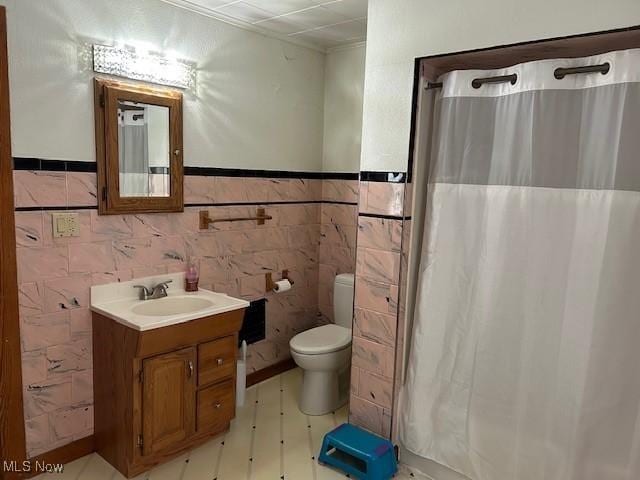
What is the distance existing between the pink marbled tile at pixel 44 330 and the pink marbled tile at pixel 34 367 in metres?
0.03

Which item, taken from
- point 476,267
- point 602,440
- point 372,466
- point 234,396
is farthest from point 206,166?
point 602,440

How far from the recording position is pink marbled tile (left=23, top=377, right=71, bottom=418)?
219cm

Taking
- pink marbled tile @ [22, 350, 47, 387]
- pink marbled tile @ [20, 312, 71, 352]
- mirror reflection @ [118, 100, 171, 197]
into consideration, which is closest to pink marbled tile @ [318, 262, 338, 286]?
mirror reflection @ [118, 100, 171, 197]

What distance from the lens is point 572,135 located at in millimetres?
1866

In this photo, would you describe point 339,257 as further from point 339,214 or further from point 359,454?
point 359,454

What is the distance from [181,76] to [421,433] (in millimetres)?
2234

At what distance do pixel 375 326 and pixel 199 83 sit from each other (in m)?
1.66

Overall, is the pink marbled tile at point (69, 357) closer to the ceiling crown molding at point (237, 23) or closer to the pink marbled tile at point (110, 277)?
the pink marbled tile at point (110, 277)

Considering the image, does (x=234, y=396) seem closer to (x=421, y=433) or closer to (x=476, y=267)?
(x=421, y=433)

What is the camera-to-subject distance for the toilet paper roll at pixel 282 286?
3223 millimetres

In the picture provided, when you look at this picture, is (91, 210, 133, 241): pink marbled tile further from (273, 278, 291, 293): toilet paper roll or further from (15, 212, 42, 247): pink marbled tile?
(273, 278, 291, 293): toilet paper roll

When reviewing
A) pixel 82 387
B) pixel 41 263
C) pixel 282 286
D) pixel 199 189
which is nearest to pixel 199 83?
pixel 199 189

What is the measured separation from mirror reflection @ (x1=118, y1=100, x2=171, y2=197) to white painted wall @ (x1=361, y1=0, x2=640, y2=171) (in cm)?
108

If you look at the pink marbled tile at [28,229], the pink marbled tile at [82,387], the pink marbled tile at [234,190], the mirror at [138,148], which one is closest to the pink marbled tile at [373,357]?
the pink marbled tile at [234,190]
